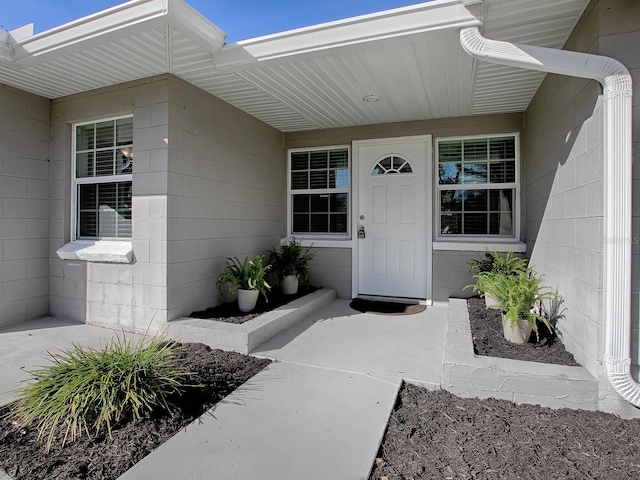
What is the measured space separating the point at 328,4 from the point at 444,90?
1390mm

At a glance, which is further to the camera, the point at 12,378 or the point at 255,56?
the point at 255,56

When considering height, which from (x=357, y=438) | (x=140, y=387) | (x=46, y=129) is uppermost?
(x=46, y=129)

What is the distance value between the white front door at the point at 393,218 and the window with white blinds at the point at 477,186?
25 cm

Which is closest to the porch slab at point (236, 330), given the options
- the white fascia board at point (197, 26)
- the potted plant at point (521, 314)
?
the potted plant at point (521, 314)

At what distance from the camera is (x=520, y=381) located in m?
2.22

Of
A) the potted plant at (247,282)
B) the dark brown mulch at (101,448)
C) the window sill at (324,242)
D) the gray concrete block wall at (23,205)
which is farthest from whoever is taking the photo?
the window sill at (324,242)

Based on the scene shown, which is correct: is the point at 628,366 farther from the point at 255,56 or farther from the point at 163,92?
the point at 163,92

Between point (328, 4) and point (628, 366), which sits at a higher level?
point (328, 4)

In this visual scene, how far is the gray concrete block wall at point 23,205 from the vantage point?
370 centimetres

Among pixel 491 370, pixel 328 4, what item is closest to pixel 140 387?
pixel 491 370

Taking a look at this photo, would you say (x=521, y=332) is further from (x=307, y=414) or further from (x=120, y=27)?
(x=120, y=27)

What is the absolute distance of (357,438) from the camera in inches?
74.0

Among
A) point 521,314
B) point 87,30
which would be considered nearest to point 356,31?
point 87,30

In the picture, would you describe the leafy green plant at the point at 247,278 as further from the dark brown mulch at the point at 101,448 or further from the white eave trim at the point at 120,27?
the white eave trim at the point at 120,27
